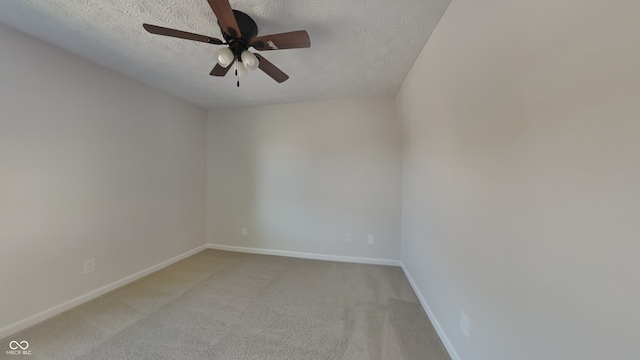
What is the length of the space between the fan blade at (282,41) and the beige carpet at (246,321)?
218 centimetres

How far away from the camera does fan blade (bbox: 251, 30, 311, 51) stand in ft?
4.36

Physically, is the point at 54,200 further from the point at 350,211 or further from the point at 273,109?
the point at 350,211

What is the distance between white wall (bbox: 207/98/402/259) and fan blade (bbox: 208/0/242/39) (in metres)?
1.92

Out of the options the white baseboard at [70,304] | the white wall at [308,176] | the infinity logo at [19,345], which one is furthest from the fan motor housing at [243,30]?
the white baseboard at [70,304]

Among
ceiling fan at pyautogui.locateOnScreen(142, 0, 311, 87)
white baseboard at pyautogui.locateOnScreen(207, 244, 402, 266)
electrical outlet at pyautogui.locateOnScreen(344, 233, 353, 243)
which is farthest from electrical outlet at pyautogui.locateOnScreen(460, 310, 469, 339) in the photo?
ceiling fan at pyautogui.locateOnScreen(142, 0, 311, 87)

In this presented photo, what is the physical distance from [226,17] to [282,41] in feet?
1.12

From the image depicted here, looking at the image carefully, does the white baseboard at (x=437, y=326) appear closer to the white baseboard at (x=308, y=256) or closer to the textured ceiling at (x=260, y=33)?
the white baseboard at (x=308, y=256)

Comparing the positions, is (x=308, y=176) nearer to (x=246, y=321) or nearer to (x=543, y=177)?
(x=246, y=321)

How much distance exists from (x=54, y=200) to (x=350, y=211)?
316 centimetres

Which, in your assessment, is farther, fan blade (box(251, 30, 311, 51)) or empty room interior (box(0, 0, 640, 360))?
fan blade (box(251, 30, 311, 51))

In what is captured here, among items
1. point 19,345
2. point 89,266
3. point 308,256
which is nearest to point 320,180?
point 308,256

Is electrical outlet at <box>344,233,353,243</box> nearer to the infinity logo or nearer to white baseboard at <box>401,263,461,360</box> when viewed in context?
white baseboard at <box>401,263,461,360</box>

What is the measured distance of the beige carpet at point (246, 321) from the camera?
1.55 metres

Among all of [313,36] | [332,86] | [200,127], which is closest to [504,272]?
[313,36]
